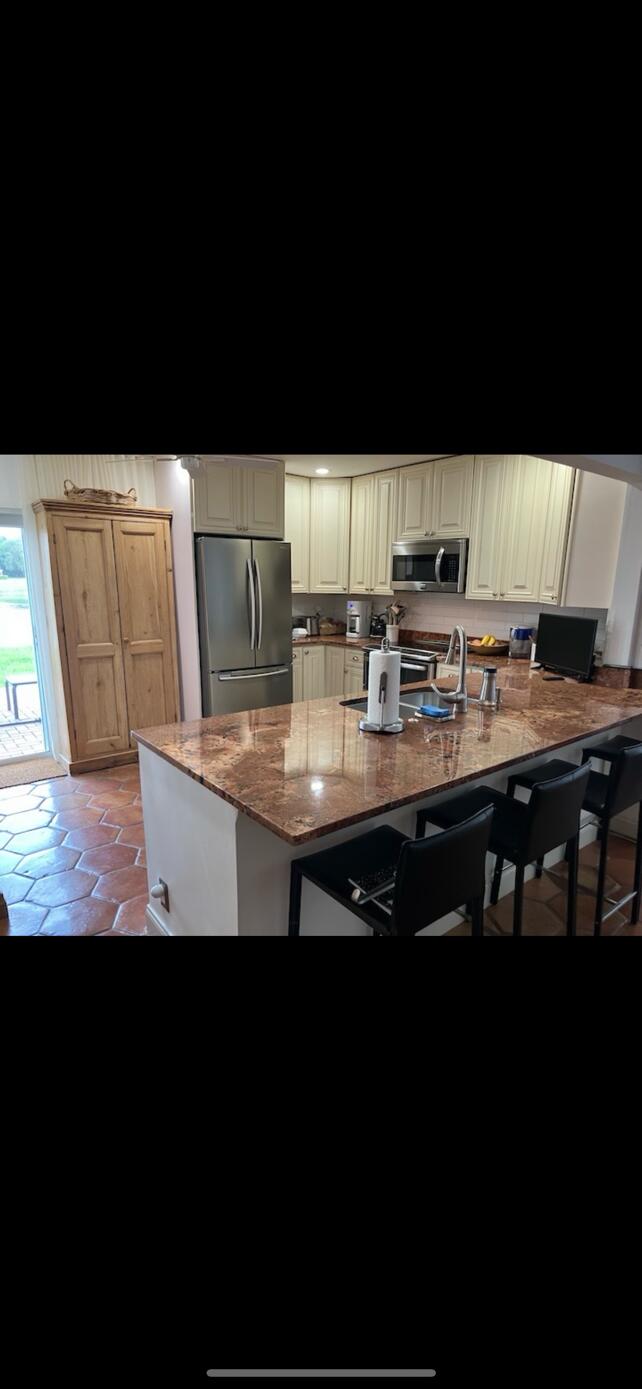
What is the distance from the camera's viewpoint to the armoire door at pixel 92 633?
3.77 metres

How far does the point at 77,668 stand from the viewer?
154 inches

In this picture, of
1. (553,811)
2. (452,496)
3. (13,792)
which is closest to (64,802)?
(13,792)

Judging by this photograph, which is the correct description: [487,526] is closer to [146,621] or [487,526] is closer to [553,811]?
[146,621]

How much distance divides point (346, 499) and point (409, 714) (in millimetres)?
3352

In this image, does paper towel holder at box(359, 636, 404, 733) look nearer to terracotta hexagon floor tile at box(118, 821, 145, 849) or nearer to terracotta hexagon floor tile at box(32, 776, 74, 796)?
terracotta hexagon floor tile at box(118, 821, 145, 849)

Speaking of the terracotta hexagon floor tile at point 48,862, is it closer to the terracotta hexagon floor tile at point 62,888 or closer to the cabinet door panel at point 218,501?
the terracotta hexagon floor tile at point 62,888

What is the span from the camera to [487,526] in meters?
4.04

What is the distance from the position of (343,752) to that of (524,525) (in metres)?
2.66

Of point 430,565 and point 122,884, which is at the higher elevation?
point 430,565

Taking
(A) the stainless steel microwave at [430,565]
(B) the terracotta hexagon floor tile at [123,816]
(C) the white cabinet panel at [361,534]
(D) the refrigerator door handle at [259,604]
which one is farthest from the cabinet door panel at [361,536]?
(B) the terracotta hexagon floor tile at [123,816]

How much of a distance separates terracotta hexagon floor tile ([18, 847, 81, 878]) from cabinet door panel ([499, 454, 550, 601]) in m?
3.22

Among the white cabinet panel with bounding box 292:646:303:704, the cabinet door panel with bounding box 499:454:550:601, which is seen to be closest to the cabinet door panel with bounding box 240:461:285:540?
the white cabinet panel with bounding box 292:646:303:704

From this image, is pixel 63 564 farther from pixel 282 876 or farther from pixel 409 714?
pixel 282 876
